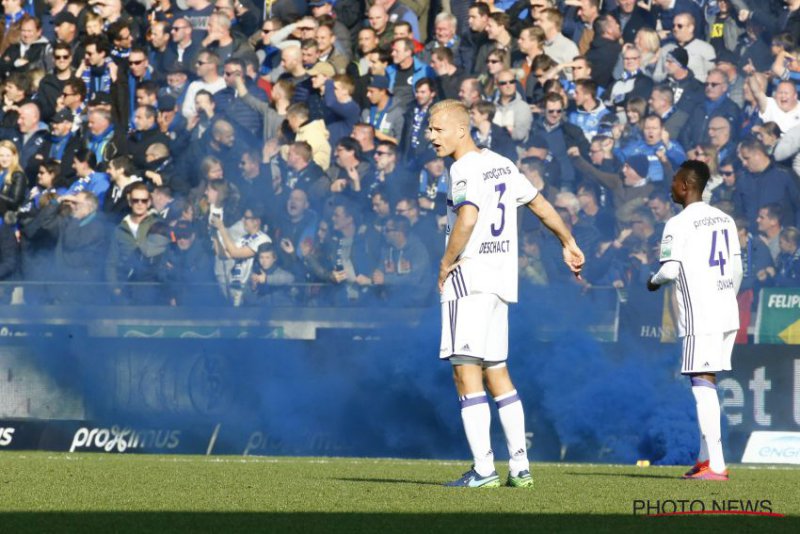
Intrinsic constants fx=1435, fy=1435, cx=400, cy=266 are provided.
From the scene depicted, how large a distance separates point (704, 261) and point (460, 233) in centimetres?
200

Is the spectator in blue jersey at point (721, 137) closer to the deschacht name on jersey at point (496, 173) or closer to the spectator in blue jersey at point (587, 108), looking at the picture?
the spectator in blue jersey at point (587, 108)

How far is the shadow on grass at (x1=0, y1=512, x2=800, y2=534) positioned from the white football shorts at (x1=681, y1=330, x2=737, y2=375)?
2.63 meters

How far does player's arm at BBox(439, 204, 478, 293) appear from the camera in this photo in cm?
722

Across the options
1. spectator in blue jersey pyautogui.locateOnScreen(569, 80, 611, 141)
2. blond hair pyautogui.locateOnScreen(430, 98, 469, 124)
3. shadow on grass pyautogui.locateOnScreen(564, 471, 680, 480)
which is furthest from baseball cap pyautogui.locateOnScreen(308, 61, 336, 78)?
blond hair pyautogui.locateOnScreen(430, 98, 469, 124)

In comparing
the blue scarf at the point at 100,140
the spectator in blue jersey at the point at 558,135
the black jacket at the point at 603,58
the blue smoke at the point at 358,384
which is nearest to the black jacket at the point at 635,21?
the black jacket at the point at 603,58

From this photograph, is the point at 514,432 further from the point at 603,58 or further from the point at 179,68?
the point at 179,68

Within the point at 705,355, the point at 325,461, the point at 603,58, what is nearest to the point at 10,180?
the point at 603,58

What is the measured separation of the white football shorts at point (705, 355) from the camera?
27.9ft

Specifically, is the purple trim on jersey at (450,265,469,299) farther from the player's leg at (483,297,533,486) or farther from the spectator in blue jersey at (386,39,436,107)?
the spectator in blue jersey at (386,39,436,107)

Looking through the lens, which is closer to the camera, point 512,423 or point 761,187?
point 512,423

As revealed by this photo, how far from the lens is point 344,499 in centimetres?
658

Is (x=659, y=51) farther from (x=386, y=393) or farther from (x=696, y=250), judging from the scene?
(x=696, y=250)

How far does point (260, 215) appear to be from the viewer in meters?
14.4

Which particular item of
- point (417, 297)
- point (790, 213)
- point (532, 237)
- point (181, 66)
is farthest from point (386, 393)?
point (181, 66)
